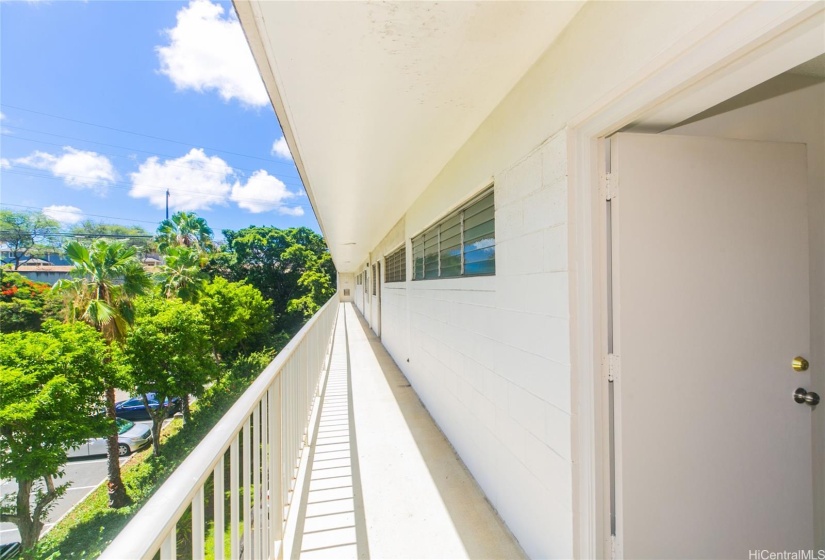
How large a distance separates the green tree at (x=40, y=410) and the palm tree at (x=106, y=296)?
716mm

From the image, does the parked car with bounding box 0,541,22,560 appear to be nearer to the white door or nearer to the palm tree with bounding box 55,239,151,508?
the palm tree with bounding box 55,239,151,508

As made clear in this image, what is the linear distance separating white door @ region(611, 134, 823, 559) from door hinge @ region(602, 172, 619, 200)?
0.7 inches

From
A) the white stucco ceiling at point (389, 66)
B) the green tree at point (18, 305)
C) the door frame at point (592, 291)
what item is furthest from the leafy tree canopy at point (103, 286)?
the door frame at point (592, 291)

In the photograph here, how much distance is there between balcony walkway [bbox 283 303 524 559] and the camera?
1819 millimetres

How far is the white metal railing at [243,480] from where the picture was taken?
2.10ft

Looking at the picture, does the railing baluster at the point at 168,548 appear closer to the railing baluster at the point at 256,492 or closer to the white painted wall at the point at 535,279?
the railing baluster at the point at 256,492

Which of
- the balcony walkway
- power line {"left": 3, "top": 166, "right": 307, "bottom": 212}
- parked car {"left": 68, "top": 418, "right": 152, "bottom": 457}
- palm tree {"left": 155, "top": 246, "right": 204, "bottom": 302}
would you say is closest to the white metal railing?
the balcony walkway

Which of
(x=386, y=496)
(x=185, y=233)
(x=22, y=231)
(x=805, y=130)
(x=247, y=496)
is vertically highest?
(x=22, y=231)

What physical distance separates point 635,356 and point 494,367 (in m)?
0.91

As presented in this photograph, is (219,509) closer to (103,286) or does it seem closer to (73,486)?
(103,286)

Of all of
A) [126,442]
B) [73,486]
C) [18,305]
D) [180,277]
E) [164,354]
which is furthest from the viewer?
[180,277]

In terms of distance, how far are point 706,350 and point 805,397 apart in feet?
1.78

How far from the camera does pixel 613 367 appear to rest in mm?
1354

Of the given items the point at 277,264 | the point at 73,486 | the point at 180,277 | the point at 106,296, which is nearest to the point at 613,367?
the point at 106,296
